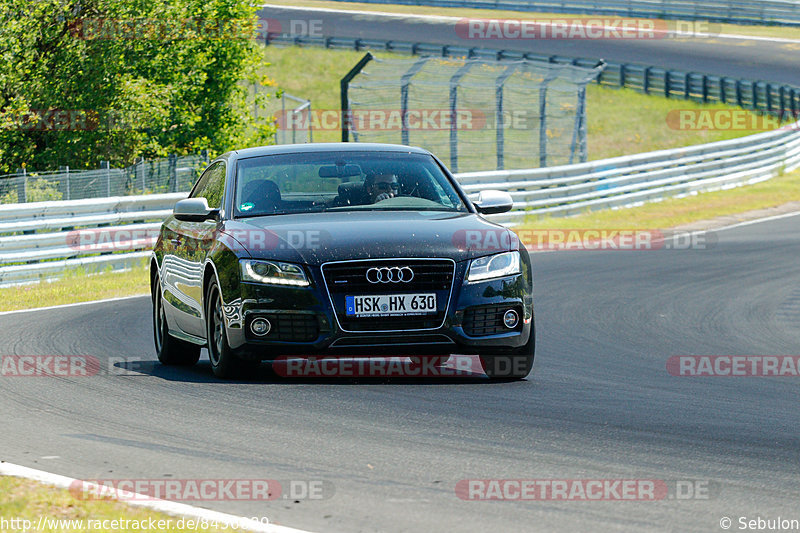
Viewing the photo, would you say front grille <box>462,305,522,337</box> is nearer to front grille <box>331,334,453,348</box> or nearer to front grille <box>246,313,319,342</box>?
front grille <box>331,334,453,348</box>

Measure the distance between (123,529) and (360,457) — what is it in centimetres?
160

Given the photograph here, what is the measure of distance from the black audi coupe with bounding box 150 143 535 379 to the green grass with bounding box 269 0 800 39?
174 feet

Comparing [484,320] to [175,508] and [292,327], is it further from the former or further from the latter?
[175,508]

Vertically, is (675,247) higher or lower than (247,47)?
lower

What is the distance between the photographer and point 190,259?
380 inches

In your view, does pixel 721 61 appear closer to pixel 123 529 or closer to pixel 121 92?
pixel 121 92

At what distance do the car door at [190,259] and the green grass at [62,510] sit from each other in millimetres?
3630

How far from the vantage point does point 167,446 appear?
675cm

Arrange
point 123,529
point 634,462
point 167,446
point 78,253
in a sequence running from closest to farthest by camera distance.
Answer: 1. point 123,529
2. point 634,462
3. point 167,446
4. point 78,253

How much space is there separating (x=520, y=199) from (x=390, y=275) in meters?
17.1

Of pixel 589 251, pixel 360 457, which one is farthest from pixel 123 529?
pixel 589 251
